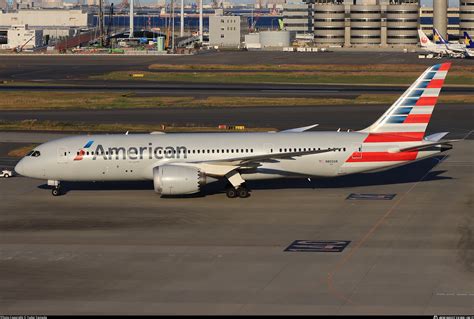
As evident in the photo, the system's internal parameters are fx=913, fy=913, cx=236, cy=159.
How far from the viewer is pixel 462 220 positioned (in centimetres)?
4962

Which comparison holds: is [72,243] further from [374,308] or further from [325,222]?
[374,308]

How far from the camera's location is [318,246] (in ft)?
145

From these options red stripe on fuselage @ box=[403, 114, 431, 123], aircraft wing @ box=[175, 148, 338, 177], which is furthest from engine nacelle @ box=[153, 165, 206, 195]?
red stripe on fuselage @ box=[403, 114, 431, 123]

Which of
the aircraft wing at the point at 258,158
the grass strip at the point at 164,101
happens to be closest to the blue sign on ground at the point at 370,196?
the aircraft wing at the point at 258,158

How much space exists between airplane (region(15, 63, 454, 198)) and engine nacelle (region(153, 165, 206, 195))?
0.46ft

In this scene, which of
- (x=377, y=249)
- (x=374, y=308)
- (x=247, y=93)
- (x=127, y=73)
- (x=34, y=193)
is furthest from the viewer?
(x=127, y=73)

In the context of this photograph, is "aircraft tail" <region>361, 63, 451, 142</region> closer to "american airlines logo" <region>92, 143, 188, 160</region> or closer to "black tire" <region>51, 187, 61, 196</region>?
"american airlines logo" <region>92, 143, 188, 160</region>

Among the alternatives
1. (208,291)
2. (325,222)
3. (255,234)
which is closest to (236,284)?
(208,291)

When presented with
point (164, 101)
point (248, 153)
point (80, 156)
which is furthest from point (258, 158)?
point (164, 101)

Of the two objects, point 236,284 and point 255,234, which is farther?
point 255,234

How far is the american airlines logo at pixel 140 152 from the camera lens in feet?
188

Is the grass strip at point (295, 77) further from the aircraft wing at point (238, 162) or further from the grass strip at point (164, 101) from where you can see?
the aircraft wing at point (238, 162)

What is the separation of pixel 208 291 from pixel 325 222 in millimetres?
14391

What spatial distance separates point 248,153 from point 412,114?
10638mm
